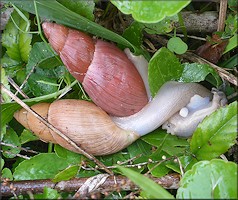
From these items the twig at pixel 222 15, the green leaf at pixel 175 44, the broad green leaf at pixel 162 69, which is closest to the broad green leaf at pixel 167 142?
the broad green leaf at pixel 162 69

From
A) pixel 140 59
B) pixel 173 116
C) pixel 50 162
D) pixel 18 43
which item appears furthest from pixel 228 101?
pixel 18 43

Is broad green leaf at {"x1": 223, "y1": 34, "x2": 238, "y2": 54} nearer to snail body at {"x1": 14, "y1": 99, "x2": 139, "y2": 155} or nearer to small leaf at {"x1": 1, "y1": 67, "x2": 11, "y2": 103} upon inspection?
snail body at {"x1": 14, "y1": 99, "x2": 139, "y2": 155}

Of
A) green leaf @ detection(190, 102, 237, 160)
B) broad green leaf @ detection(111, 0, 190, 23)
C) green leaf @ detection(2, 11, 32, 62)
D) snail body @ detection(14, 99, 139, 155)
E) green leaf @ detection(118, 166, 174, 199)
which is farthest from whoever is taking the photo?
green leaf @ detection(2, 11, 32, 62)

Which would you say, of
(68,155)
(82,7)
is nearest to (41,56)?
(82,7)

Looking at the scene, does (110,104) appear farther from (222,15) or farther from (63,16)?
(222,15)

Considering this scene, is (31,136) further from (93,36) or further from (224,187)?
(224,187)

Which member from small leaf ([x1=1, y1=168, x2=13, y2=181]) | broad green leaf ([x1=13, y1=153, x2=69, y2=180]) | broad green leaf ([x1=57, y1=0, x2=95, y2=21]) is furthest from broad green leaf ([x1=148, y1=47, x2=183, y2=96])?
small leaf ([x1=1, y1=168, x2=13, y2=181])
